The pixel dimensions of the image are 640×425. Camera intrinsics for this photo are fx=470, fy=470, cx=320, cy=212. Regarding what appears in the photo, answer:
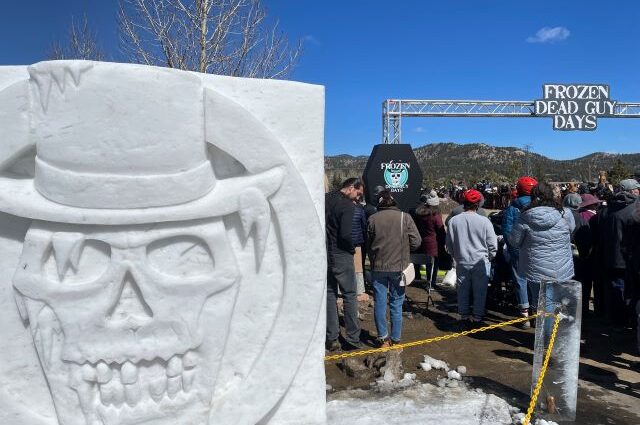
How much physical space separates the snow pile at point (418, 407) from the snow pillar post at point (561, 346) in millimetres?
360

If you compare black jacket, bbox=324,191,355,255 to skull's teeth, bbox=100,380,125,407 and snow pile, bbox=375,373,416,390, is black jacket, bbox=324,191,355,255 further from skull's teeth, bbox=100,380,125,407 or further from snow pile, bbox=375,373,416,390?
skull's teeth, bbox=100,380,125,407

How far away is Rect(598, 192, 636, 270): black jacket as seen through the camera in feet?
17.3

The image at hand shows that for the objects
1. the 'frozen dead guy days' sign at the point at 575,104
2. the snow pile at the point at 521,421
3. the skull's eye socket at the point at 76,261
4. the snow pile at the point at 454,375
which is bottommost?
the snow pile at the point at 521,421

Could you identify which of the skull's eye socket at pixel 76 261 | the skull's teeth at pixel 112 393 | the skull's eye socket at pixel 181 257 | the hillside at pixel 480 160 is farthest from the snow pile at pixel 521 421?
the hillside at pixel 480 160

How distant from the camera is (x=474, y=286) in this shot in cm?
562

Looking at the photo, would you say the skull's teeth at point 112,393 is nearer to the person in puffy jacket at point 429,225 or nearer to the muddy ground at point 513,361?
the muddy ground at point 513,361

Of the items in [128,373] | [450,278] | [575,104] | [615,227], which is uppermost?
[575,104]

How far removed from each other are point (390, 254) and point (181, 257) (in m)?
2.97

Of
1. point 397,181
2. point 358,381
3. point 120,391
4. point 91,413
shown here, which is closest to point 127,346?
point 120,391

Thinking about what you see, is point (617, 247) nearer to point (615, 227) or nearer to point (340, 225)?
point (615, 227)

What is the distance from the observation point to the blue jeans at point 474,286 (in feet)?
18.2

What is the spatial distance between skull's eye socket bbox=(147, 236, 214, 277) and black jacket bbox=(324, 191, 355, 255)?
2.67 m

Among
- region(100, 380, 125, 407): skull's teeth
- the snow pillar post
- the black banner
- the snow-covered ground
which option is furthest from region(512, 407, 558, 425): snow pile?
the black banner

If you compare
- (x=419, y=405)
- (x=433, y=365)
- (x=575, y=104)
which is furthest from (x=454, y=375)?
(x=575, y=104)
